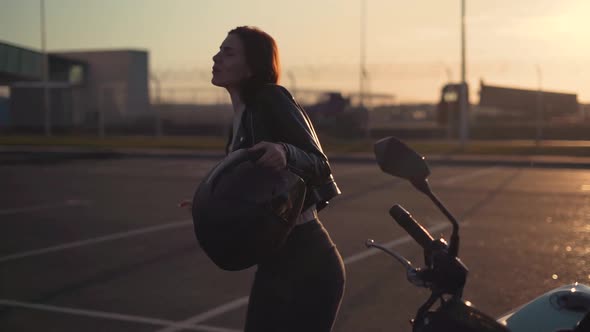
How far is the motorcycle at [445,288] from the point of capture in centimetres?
210

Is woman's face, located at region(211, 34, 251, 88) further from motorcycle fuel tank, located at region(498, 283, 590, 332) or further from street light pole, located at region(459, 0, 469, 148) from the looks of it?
street light pole, located at region(459, 0, 469, 148)

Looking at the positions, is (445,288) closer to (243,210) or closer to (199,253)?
(243,210)

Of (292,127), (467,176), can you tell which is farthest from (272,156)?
(467,176)

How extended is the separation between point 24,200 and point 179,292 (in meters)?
7.44

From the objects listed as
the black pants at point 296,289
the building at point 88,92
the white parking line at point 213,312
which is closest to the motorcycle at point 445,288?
the black pants at point 296,289

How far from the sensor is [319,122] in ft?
121

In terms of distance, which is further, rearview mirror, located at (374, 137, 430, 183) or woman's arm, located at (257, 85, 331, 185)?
woman's arm, located at (257, 85, 331, 185)

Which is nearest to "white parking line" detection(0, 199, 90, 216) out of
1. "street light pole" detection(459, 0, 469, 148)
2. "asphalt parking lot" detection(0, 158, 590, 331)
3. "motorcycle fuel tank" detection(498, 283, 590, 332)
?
"asphalt parking lot" detection(0, 158, 590, 331)

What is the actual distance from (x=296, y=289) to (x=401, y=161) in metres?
0.63

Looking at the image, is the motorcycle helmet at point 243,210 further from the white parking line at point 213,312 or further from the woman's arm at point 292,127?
the white parking line at point 213,312

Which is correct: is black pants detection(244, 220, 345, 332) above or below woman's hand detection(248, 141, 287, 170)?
below

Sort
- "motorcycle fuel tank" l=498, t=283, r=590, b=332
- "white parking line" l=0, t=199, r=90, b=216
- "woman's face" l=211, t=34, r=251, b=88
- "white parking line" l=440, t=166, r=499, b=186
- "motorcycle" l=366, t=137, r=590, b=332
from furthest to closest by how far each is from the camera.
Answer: "white parking line" l=440, t=166, r=499, b=186 → "white parking line" l=0, t=199, r=90, b=216 → "woman's face" l=211, t=34, r=251, b=88 → "motorcycle fuel tank" l=498, t=283, r=590, b=332 → "motorcycle" l=366, t=137, r=590, b=332

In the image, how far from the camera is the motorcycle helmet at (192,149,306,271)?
7.49ft

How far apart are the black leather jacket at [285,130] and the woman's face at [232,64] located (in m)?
0.10
